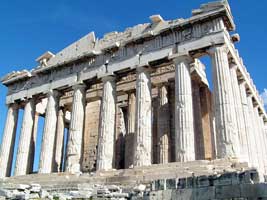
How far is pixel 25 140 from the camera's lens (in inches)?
987

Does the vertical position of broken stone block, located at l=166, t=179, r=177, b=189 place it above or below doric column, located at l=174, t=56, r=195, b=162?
below

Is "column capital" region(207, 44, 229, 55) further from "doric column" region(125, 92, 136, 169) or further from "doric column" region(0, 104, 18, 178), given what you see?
"doric column" region(0, 104, 18, 178)

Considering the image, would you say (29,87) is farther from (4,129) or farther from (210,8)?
(210,8)

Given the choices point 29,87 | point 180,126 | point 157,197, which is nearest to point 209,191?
point 157,197

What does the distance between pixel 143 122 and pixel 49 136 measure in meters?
7.63

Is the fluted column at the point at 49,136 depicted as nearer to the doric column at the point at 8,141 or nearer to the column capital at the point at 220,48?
the doric column at the point at 8,141

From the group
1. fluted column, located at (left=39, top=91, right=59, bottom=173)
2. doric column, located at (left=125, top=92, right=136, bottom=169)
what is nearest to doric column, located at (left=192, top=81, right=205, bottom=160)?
doric column, located at (left=125, top=92, right=136, bottom=169)

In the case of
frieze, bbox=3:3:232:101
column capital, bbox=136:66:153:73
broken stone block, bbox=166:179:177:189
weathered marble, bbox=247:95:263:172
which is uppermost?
frieze, bbox=3:3:232:101

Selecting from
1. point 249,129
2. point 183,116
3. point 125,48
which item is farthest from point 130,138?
point 249,129

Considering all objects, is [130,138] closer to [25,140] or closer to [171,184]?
[25,140]

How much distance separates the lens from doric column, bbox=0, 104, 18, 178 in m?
25.5

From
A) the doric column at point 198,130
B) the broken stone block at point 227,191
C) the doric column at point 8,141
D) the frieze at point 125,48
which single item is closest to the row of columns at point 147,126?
the doric column at point 8,141

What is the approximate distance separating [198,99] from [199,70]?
7.70 feet

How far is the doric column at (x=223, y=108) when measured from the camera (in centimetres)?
1673
